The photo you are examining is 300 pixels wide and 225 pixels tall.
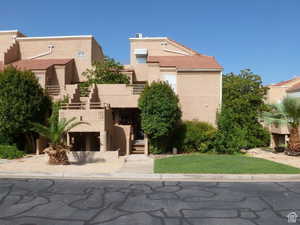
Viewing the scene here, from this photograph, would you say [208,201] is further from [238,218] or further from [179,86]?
[179,86]

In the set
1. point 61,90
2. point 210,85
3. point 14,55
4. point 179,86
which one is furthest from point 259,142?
point 14,55

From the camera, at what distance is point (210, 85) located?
2091cm

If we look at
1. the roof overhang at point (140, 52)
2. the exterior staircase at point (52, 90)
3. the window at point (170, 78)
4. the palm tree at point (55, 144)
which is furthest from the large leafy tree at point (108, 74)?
the palm tree at point (55, 144)

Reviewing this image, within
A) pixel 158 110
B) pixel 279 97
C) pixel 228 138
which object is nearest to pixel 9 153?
pixel 158 110

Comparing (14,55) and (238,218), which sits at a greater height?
(14,55)

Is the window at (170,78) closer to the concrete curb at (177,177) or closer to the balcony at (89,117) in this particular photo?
the balcony at (89,117)

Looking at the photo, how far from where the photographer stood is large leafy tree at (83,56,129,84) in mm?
23500

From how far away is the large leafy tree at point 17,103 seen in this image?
16.8 meters

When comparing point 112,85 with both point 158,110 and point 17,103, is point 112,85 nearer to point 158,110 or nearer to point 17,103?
point 158,110

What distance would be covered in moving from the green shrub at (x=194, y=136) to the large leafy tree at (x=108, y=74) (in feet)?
25.9

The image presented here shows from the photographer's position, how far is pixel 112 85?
68.8ft

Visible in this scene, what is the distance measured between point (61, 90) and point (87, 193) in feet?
50.6

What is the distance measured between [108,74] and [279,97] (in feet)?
68.2

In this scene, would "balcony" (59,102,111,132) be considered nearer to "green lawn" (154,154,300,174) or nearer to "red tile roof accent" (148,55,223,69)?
"green lawn" (154,154,300,174)
